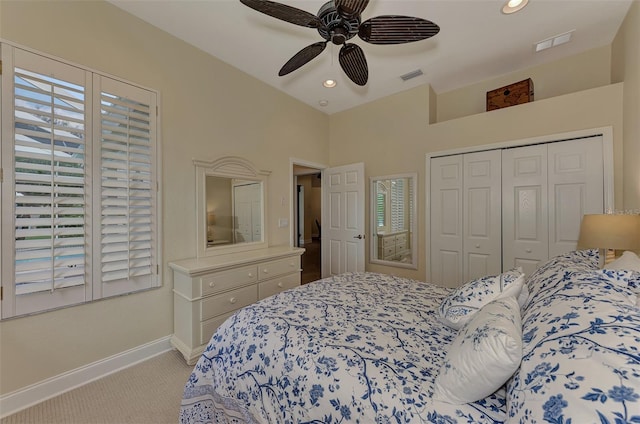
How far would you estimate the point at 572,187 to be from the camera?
247cm

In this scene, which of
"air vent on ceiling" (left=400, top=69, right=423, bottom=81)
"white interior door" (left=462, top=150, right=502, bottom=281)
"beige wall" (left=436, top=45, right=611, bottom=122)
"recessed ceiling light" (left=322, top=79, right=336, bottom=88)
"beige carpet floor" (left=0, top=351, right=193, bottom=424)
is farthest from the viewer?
"recessed ceiling light" (left=322, top=79, right=336, bottom=88)

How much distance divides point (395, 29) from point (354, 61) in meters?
0.39

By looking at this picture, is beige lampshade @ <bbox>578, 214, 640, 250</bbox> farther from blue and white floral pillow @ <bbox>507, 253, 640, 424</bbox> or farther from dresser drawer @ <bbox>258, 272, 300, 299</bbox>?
dresser drawer @ <bbox>258, 272, 300, 299</bbox>

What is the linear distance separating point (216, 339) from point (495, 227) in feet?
9.90

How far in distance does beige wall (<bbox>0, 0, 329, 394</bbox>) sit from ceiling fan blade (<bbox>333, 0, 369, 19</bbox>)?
187cm

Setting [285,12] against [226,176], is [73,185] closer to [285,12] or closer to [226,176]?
[226,176]

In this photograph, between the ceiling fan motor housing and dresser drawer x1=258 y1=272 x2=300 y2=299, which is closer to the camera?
the ceiling fan motor housing

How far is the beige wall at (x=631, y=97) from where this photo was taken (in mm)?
1908

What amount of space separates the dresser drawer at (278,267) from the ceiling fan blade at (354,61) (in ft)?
6.67

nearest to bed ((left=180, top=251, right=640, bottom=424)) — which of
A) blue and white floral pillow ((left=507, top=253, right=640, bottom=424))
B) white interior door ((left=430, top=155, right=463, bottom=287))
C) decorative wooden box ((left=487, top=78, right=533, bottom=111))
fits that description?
blue and white floral pillow ((left=507, top=253, right=640, bottom=424))

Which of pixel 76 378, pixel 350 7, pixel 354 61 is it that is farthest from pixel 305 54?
pixel 76 378

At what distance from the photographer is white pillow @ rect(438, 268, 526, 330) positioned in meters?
1.25

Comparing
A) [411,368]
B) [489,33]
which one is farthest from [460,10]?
[411,368]

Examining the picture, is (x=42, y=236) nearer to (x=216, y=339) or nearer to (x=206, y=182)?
(x=206, y=182)
